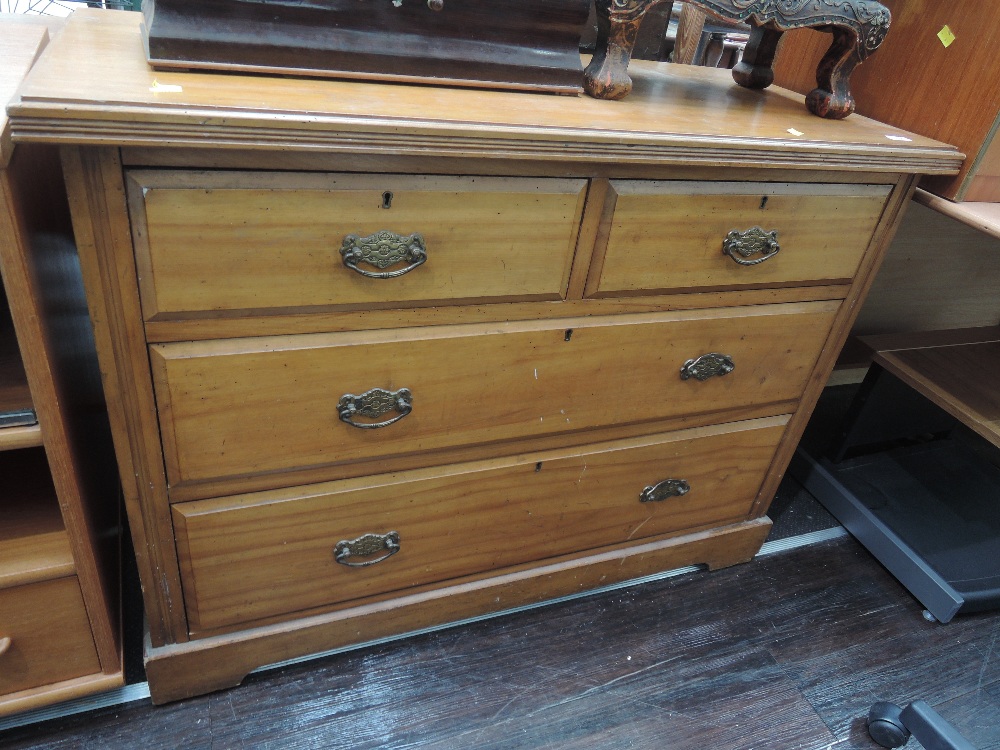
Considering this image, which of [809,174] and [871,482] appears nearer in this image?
[809,174]

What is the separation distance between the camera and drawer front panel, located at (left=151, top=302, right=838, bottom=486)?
89 centimetres

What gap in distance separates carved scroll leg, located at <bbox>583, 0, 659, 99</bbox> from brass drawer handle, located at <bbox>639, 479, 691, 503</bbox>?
681mm

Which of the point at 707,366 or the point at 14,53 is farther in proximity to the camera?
the point at 707,366

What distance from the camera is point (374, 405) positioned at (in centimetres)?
96

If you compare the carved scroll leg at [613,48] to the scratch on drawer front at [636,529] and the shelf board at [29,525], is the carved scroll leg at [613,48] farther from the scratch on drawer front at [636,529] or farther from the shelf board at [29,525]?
the shelf board at [29,525]

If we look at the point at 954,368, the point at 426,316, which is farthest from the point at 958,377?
the point at 426,316

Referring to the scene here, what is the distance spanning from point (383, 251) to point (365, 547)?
1.62ft

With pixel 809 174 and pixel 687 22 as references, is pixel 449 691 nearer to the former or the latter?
pixel 809 174

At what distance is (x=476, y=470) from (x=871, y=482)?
3.72 feet

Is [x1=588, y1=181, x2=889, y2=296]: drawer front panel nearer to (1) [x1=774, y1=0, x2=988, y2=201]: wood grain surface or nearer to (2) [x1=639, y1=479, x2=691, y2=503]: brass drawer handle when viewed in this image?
(1) [x1=774, y1=0, x2=988, y2=201]: wood grain surface

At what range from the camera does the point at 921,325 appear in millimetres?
2215

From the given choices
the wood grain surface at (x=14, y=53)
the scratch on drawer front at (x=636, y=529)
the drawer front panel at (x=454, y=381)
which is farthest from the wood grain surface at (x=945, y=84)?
the wood grain surface at (x=14, y=53)

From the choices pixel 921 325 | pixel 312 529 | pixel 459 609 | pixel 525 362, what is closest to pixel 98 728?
pixel 312 529

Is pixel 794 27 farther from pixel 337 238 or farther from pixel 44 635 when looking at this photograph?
pixel 44 635
